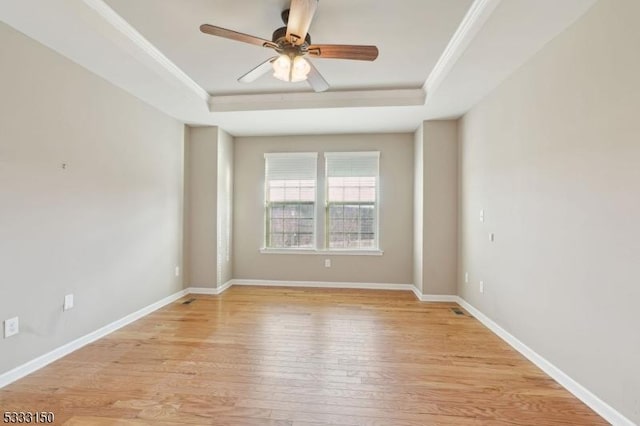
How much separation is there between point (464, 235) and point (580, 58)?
246cm

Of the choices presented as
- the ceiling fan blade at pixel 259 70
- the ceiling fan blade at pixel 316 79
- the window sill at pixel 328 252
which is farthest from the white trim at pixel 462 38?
the window sill at pixel 328 252

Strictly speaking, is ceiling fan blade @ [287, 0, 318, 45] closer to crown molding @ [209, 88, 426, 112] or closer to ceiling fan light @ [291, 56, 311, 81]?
ceiling fan light @ [291, 56, 311, 81]

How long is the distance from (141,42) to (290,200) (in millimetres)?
3024

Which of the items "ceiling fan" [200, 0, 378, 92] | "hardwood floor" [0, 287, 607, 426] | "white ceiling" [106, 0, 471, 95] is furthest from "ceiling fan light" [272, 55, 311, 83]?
"hardwood floor" [0, 287, 607, 426]

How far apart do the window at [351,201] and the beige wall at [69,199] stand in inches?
101

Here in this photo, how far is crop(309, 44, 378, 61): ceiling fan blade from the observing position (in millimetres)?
2146

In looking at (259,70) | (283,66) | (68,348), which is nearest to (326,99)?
(259,70)

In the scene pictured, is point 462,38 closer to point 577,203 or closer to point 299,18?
point 299,18

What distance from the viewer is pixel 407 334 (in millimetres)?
3111

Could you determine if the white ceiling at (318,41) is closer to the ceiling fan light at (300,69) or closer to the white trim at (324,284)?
the ceiling fan light at (300,69)

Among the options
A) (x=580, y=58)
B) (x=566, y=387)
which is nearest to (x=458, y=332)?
(x=566, y=387)

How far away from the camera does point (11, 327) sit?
7.23ft

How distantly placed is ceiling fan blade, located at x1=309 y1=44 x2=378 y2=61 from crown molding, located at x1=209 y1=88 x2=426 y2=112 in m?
1.46

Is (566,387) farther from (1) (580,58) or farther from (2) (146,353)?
(2) (146,353)
